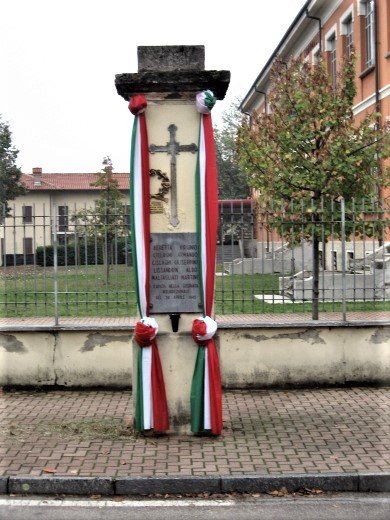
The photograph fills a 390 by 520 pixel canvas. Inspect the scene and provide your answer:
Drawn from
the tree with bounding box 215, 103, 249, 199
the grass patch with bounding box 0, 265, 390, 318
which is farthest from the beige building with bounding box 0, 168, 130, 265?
the tree with bounding box 215, 103, 249, 199

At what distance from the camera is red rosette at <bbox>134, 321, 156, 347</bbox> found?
7.29 m

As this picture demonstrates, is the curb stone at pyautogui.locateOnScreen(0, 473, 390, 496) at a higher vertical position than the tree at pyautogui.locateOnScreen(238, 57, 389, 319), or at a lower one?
lower

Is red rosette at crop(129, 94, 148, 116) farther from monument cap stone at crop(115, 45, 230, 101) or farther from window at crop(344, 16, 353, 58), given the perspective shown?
window at crop(344, 16, 353, 58)

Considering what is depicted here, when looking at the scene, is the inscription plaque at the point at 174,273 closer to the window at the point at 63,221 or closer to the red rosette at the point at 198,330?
the red rosette at the point at 198,330

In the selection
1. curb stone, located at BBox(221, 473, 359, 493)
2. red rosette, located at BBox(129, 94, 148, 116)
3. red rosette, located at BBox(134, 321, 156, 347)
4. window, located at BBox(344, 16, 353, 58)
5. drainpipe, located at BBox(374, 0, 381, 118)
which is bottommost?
curb stone, located at BBox(221, 473, 359, 493)

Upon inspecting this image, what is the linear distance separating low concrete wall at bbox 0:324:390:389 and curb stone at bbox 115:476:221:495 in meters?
3.64

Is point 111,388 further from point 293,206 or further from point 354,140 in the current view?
point 354,140

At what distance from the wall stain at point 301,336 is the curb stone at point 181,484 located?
3.65 metres

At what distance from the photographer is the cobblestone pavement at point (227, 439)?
6285mm

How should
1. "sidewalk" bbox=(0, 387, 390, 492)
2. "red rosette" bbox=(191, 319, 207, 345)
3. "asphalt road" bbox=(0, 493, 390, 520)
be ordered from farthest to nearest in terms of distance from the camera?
"red rosette" bbox=(191, 319, 207, 345), "sidewalk" bbox=(0, 387, 390, 492), "asphalt road" bbox=(0, 493, 390, 520)

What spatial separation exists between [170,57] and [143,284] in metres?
2.38

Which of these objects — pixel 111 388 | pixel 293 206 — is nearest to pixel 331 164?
pixel 293 206

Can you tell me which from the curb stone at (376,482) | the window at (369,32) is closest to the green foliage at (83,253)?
the curb stone at (376,482)

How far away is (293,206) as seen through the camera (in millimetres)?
11758
